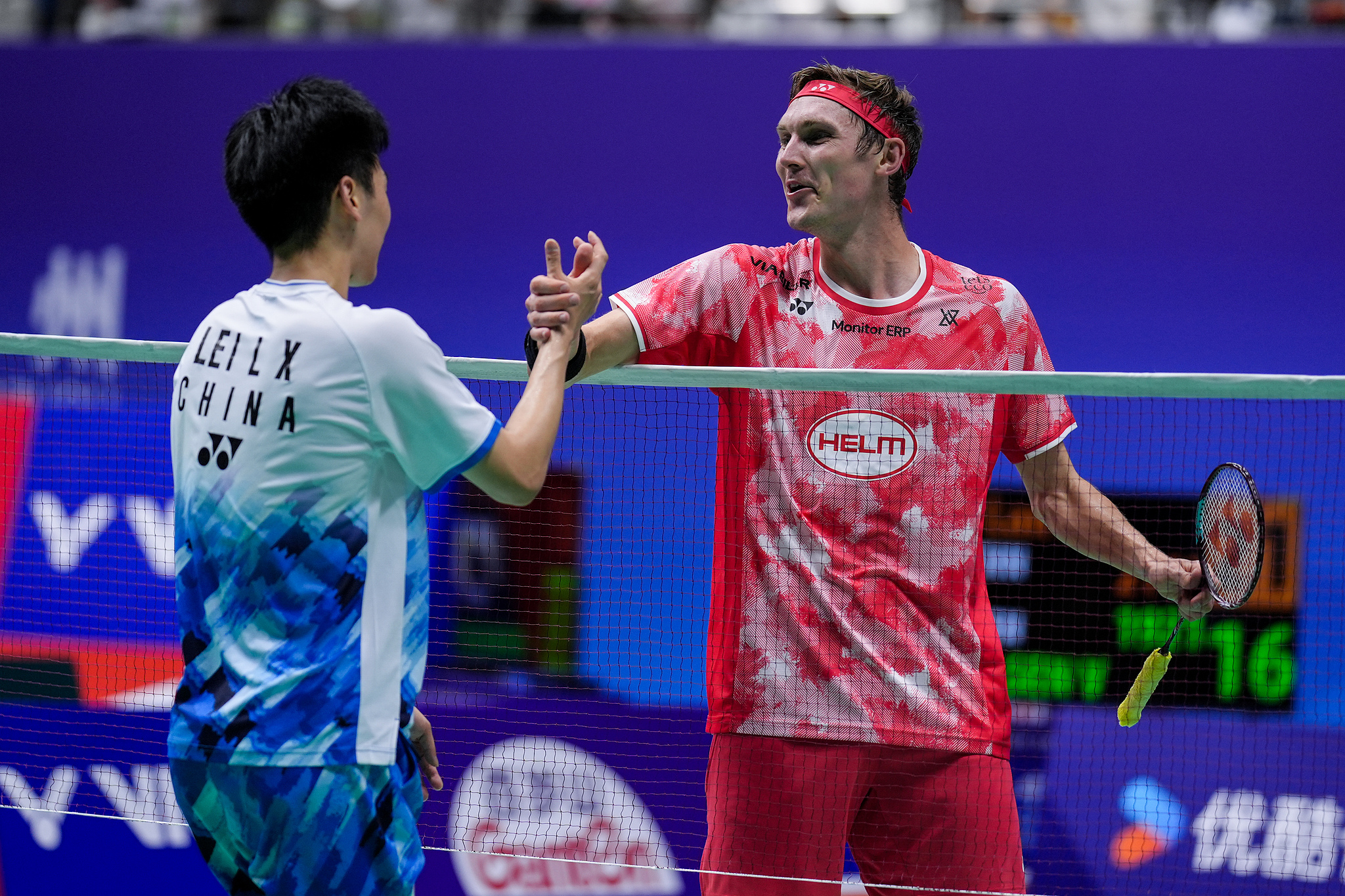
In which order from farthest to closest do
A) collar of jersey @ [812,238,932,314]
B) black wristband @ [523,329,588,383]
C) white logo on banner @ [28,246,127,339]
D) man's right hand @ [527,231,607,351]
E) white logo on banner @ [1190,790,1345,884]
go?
white logo on banner @ [28,246,127,339] → white logo on banner @ [1190,790,1345,884] → collar of jersey @ [812,238,932,314] → black wristband @ [523,329,588,383] → man's right hand @ [527,231,607,351]

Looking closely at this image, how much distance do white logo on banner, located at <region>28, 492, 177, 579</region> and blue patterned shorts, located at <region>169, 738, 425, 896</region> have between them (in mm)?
4434

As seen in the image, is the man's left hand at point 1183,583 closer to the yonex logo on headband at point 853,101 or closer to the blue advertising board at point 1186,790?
the yonex logo on headband at point 853,101

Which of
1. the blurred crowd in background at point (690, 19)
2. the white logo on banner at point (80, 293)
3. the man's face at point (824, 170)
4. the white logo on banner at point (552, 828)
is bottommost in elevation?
the white logo on banner at point (552, 828)

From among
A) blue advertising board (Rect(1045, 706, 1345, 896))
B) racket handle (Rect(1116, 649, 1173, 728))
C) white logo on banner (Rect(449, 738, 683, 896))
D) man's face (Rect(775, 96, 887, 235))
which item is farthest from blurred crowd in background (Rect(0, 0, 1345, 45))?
racket handle (Rect(1116, 649, 1173, 728))

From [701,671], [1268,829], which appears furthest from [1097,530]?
[1268,829]

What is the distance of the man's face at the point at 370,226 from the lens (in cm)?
205

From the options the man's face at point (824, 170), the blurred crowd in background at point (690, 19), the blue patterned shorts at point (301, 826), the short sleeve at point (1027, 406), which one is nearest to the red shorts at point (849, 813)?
the short sleeve at point (1027, 406)

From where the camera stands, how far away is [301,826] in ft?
6.25

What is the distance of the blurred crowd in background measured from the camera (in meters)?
6.93

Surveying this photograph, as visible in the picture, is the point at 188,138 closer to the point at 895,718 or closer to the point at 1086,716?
the point at 1086,716

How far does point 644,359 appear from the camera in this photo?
299 centimetres

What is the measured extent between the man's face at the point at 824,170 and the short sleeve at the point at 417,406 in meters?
1.16

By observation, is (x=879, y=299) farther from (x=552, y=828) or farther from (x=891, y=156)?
(x=552, y=828)

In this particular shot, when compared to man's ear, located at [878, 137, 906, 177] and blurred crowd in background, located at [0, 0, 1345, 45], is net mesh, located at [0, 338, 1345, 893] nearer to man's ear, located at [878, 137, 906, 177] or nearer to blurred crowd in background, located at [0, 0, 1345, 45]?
man's ear, located at [878, 137, 906, 177]
